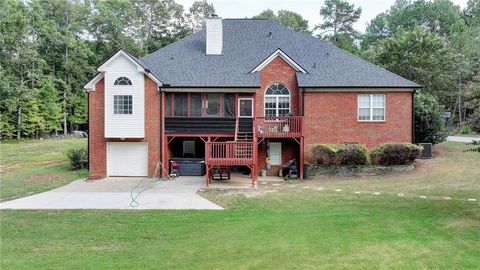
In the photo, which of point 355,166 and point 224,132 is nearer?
point 355,166

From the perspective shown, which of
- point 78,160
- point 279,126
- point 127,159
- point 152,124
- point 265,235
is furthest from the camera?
point 78,160

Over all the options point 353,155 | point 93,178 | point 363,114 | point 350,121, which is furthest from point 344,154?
point 93,178

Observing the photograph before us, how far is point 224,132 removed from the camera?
1922cm

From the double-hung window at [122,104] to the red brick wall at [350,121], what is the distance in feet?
29.7

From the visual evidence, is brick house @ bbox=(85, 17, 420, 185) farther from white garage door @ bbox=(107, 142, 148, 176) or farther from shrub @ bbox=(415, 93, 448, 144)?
shrub @ bbox=(415, 93, 448, 144)

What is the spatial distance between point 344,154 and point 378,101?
3.83 metres

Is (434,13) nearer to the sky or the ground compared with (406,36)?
Result: nearer to the sky

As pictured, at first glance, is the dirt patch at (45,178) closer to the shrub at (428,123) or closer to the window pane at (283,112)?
the window pane at (283,112)

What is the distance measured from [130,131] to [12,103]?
3099 centimetres

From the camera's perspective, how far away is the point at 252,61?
21.2m

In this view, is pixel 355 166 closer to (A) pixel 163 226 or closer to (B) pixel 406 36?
(A) pixel 163 226

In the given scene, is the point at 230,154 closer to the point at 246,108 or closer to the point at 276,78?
the point at 246,108

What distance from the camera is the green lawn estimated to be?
1565cm

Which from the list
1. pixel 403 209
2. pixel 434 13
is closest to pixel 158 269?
pixel 403 209
